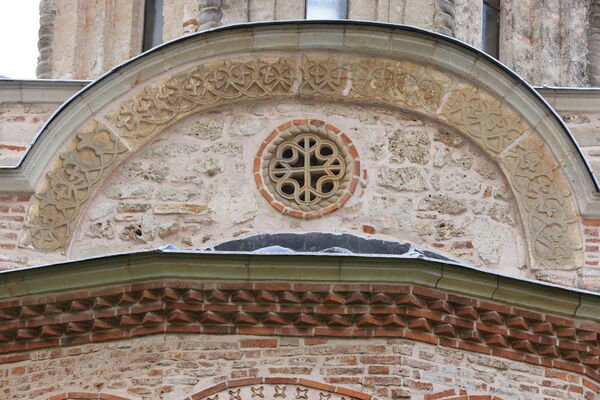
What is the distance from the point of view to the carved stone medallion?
49.1 ft

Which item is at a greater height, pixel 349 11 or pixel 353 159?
pixel 349 11

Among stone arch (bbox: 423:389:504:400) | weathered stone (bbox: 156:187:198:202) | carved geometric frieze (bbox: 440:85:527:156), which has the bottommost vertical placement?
stone arch (bbox: 423:389:504:400)

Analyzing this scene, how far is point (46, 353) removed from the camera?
1435 cm

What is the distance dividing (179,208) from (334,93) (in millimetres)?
1482

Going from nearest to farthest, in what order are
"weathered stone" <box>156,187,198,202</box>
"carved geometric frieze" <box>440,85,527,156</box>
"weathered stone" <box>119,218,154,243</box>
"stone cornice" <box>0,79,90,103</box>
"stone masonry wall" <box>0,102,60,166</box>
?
"weathered stone" <box>119,218,154,243</box> → "weathered stone" <box>156,187,198,202</box> → "carved geometric frieze" <box>440,85,527,156</box> → "stone masonry wall" <box>0,102,60,166</box> → "stone cornice" <box>0,79,90,103</box>

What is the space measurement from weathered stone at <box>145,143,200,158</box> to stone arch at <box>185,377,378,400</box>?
223cm

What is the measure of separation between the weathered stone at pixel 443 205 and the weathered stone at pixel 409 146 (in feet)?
1.04

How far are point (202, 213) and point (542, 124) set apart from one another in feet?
8.76

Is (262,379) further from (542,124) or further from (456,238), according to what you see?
(542,124)

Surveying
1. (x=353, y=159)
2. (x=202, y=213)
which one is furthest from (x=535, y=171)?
(x=202, y=213)

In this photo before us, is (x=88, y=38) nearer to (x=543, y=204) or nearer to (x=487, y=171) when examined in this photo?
(x=487, y=171)

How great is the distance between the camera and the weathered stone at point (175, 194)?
49.7 feet

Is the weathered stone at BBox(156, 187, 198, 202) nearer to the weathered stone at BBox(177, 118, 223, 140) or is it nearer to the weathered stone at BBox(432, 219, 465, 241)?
the weathered stone at BBox(177, 118, 223, 140)

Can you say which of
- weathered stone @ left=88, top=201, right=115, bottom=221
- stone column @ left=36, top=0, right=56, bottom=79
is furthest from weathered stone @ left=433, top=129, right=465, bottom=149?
stone column @ left=36, top=0, right=56, bottom=79
